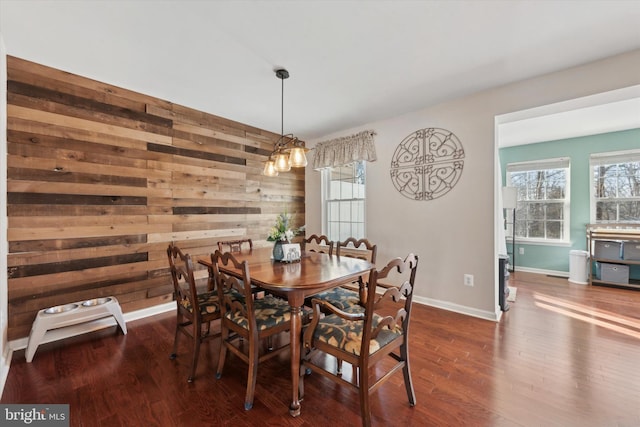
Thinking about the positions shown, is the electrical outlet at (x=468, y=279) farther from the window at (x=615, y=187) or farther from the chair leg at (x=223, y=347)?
the window at (x=615, y=187)

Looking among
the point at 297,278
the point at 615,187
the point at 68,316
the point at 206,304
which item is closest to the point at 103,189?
the point at 68,316

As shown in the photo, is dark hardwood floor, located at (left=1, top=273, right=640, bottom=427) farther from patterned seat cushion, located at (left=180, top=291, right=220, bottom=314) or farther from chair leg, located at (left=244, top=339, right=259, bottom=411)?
patterned seat cushion, located at (left=180, top=291, right=220, bottom=314)

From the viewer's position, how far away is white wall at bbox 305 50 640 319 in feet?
8.12

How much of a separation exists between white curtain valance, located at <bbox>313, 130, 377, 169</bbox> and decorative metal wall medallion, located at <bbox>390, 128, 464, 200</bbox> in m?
0.43

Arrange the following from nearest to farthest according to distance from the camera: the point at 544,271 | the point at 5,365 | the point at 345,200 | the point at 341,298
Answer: the point at 5,365
the point at 341,298
the point at 345,200
the point at 544,271

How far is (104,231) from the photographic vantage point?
107 inches

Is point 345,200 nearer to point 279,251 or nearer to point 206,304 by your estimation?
point 279,251

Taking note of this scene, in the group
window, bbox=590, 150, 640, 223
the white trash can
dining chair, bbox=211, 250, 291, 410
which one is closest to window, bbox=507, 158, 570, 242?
window, bbox=590, 150, 640, 223

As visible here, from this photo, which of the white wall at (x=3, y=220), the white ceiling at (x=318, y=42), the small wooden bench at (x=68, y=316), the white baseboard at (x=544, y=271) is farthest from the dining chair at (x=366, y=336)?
the white baseboard at (x=544, y=271)

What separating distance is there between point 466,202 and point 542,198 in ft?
10.3

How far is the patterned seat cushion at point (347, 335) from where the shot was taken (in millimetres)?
1453

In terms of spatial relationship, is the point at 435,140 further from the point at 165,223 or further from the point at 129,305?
the point at 129,305

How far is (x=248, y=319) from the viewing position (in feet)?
5.42

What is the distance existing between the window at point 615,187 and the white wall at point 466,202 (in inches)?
118
